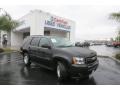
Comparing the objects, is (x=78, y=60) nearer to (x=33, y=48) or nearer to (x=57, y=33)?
(x=33, y=48)

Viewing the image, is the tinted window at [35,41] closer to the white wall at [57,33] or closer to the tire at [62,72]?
the tire at [62,72]

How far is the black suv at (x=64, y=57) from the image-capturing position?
620 cm

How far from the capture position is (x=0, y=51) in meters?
19.0

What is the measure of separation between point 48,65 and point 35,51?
1.48 meters

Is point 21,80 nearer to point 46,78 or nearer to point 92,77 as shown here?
point 46,78

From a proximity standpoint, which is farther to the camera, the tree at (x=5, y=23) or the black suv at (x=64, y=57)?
the tree at (x=5, y=23)

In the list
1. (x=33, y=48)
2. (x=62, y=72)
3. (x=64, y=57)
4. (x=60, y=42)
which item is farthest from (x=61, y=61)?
(x=33, y=48)

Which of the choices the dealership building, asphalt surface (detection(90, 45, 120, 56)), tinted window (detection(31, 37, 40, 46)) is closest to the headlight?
tinted window (detection(31, 37, 40, 46))

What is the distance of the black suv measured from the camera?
6.20 m

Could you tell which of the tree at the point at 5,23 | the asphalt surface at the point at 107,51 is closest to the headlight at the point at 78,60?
the asphalt surface at the point at 107,51

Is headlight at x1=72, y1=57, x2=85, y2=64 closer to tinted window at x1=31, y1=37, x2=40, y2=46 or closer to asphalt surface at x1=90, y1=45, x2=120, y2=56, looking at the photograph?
tinted window at x1=31, y1=37, x2=40, y2=46

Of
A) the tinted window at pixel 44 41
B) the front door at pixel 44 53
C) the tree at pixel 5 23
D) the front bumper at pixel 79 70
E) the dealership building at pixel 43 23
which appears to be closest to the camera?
the front bumper at pixel 79 70

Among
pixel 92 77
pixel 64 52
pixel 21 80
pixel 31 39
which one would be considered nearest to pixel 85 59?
pixel 64 52

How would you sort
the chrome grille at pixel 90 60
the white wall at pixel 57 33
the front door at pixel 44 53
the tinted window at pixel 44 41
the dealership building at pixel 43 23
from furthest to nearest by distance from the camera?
1. the white wall at pixel 57 33
2. the dealership building at pixel 43 23
3. the tinted window at pixel 44 41
4. the front door at pixel 44 53
5. the chrome grille at pixel 90 60
